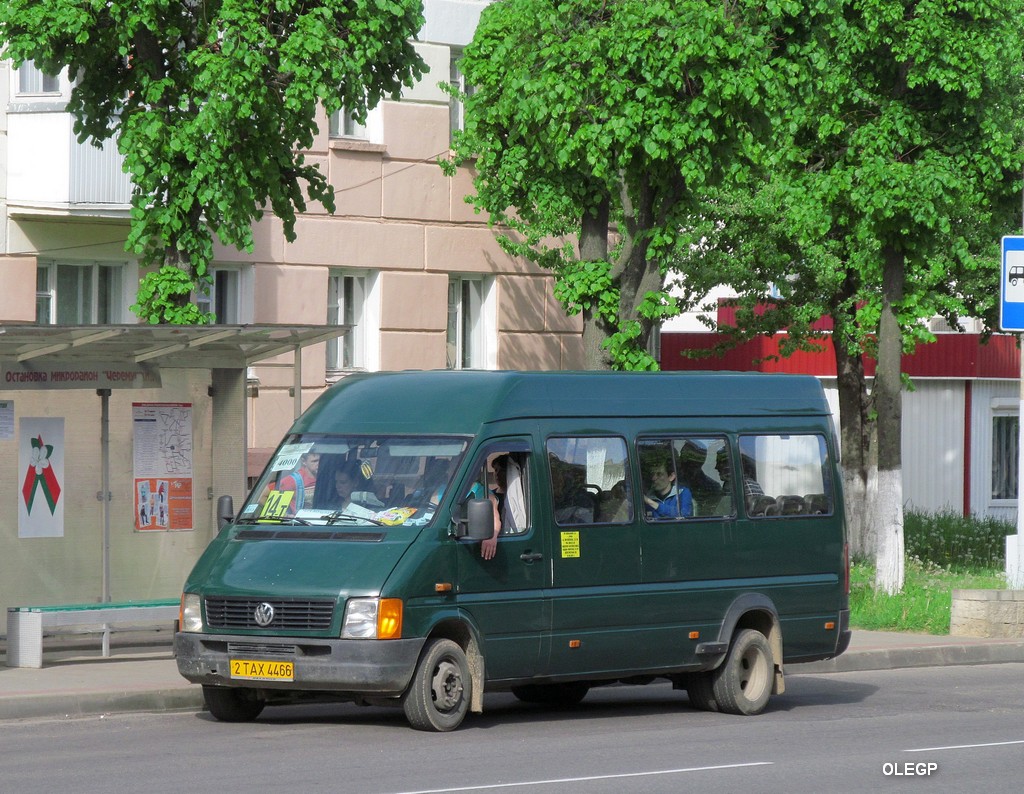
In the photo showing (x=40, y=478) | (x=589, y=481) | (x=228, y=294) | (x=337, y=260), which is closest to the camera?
(x=589, y=481)

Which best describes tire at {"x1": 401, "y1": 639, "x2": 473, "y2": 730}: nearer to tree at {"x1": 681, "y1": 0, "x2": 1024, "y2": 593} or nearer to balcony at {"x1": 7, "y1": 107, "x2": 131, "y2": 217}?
tree at {"x1": 681, "y1": 0, "x2": 1024, "y2": 593}

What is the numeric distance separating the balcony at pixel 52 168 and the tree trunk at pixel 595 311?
5.77m

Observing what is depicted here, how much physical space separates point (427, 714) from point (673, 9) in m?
9.09

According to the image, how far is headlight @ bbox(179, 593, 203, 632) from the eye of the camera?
11820 millimetres

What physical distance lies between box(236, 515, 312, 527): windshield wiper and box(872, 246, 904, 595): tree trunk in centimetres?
1170

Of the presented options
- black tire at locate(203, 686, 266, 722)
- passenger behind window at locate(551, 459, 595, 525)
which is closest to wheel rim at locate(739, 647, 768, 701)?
passenger behind window at locate(551, 459, 595, 525)

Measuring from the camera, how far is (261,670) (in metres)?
11.5

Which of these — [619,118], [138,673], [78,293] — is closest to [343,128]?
[78,293]

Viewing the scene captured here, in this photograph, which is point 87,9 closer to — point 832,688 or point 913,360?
point 832,688

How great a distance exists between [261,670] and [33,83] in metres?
12.9

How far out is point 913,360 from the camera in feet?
123

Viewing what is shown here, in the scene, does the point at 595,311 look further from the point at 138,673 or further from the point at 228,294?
the point at 228,294

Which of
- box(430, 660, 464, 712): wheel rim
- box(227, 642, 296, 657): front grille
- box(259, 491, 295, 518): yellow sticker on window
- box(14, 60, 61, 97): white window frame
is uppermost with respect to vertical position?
box(14, 60, 61, 97): white window frame

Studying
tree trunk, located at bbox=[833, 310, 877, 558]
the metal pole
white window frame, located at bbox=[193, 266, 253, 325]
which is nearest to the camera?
the metal pole
